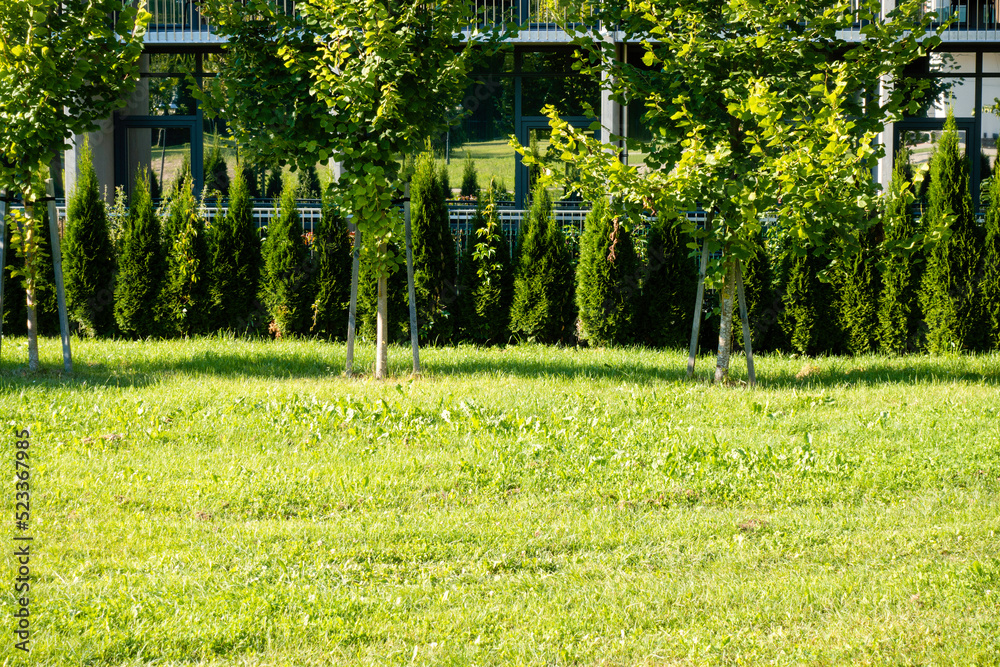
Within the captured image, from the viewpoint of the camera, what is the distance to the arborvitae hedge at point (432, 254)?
10562 mm

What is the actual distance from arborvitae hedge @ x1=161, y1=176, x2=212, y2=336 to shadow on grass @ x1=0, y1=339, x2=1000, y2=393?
0.60 meters

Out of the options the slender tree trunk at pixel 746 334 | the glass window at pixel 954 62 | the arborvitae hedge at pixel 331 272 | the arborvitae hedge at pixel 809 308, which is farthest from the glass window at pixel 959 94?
the arborvitae hedge at pixel 331 272

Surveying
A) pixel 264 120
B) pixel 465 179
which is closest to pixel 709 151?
pixel 264 120

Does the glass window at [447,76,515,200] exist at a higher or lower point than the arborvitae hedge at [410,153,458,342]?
higher

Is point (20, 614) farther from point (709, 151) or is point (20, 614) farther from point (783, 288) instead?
point (783, 288)

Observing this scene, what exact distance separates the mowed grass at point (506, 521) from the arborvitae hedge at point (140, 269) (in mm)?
2648

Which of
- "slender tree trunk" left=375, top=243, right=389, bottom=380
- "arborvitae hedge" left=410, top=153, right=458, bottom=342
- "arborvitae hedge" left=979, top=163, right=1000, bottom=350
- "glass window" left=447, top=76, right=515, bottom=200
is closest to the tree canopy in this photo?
"slender tree trunk" left=375, top=243, right=389, bottom=380

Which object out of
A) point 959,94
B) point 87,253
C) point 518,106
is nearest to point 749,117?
point 87,253

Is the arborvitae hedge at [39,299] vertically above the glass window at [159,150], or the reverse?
the glass window at [159,150]

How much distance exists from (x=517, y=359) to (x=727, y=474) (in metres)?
4.19

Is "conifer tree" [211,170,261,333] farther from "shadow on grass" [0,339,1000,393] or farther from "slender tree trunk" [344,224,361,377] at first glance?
"slender tree trunk" [344,224,361,377]

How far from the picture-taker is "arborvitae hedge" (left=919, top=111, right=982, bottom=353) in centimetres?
985

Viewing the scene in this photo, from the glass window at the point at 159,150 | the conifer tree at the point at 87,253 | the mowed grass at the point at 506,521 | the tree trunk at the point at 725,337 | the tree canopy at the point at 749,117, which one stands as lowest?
the mowed grass at the point at 506,521

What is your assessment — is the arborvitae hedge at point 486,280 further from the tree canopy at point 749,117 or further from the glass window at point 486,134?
the glass window at point 486,134
